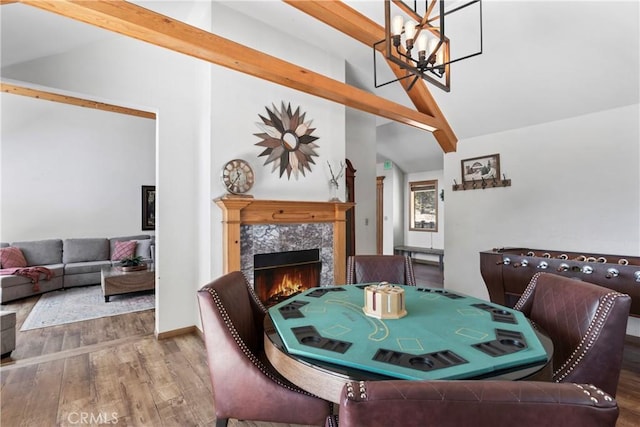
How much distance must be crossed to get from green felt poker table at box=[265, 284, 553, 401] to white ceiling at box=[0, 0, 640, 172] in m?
2.91

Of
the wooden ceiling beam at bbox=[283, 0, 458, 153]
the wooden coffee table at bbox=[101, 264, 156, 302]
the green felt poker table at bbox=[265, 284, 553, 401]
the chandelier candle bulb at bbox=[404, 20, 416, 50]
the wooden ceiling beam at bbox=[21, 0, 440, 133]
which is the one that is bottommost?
the wooden coffee table at bbox=[101, 264, 156, 302]

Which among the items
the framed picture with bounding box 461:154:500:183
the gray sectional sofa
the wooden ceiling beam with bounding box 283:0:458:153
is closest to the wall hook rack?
the framed picture with bounding box 461:154:500:183

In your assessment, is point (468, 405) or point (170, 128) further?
point (170, 128)

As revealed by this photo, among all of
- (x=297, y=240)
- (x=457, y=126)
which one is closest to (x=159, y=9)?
(x=297, y=240)

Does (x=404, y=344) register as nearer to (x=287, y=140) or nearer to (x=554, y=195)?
(x=287, y=140)

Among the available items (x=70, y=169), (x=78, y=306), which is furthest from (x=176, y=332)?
(x=70, y=169)

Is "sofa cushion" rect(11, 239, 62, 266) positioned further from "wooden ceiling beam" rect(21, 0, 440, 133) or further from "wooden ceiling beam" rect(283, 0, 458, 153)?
"wooden ceiling beam" rect(283, 0, 458, 153)

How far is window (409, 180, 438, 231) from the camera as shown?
7.73 m

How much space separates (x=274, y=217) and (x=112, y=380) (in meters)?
1.97

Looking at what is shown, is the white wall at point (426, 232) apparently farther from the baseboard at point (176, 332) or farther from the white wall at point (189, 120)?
the baseboard at point (176, 332)

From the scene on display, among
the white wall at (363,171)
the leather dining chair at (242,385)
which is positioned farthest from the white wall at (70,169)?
the leather dining chair at (242,385)

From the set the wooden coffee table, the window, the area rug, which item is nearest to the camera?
the area rug

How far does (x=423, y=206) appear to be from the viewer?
802cm

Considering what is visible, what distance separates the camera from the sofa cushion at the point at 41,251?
514cm
